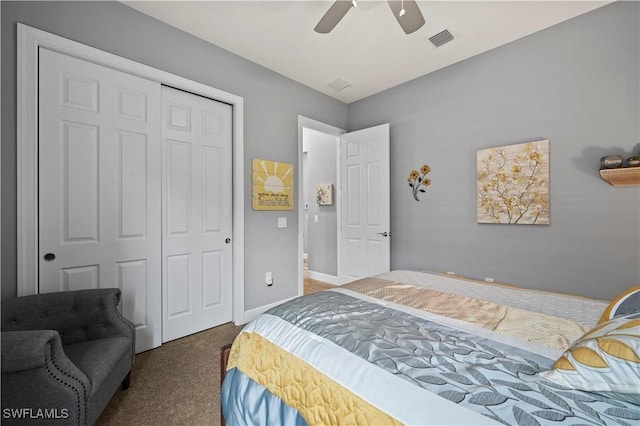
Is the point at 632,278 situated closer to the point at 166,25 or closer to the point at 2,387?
the point at 2,387

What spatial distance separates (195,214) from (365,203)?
212cm

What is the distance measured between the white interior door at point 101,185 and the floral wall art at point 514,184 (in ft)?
10.2

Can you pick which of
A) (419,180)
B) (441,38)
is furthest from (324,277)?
(441,38)

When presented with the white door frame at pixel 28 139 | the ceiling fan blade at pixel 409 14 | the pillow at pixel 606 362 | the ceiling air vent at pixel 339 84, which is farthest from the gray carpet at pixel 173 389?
the ceiling air vent at pixel 339 84

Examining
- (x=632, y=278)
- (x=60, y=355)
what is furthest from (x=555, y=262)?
(x=60, y=355)

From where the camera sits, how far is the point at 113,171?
2.07m

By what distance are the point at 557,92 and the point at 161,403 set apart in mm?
3833

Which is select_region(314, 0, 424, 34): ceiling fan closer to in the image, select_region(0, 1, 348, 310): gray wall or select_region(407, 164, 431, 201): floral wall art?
select_region(0, 1, 348, 310): gray wall

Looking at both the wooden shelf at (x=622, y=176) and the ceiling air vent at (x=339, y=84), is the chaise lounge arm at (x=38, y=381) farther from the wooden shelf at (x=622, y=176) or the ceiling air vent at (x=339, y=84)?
the wooden shelf at (x=622, y=176)

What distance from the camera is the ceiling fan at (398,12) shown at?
172cm

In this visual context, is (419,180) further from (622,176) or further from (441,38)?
(622,176)

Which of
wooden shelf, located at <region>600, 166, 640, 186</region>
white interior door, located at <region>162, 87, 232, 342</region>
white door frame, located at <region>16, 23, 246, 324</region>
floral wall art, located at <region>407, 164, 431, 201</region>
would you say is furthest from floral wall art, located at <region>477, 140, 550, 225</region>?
white door frame, located at <region>16, 23, 246, 324</region>

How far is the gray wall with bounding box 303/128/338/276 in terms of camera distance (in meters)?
4.36

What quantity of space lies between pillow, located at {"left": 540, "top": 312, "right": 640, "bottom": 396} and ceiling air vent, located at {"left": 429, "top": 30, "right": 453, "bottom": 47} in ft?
8.30
